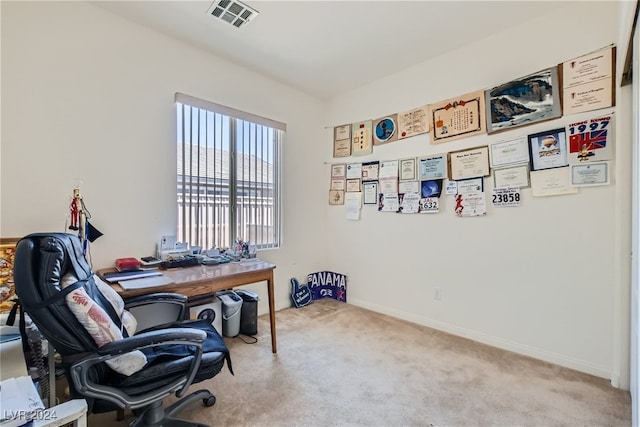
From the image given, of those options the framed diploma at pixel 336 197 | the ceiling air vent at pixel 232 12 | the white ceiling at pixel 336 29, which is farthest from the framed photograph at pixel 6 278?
the framed diploma at pixel 336 197

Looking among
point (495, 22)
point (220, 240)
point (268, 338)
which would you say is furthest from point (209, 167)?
point (495, 22)

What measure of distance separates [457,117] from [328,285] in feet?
8.02

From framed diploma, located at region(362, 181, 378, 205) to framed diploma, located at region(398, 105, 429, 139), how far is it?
2.02 feet

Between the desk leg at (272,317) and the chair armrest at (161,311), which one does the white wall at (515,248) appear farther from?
the chair armrest at (161,311)

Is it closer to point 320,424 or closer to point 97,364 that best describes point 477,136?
point 320,424

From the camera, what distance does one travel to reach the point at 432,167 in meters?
2.87

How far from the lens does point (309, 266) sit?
147 inches

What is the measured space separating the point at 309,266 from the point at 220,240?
1.27 metres

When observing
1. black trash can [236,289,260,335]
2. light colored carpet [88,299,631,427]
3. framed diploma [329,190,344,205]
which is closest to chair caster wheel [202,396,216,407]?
light colored carpet [88,299,631,427]

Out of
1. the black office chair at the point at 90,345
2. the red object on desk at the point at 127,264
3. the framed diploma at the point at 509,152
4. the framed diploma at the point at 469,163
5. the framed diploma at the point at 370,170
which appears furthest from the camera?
the framed diploma at the point at 370,170

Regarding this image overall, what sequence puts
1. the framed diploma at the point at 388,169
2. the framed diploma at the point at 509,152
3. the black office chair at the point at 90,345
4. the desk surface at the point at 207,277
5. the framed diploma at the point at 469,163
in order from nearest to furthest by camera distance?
1. the black office chair at the point at 90,345
2. the desk surface at the point at 207,277
3. the framed diploma at the point at 509,152
4. the framed diploma at the point at 469,163
5. the framed diploma at the point at 388,169

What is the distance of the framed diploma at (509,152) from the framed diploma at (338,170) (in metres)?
1.67

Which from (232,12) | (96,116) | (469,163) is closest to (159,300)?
(96,116)

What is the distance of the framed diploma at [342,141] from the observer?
3646 millimetres
